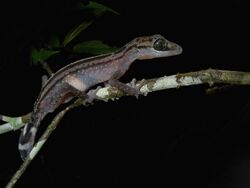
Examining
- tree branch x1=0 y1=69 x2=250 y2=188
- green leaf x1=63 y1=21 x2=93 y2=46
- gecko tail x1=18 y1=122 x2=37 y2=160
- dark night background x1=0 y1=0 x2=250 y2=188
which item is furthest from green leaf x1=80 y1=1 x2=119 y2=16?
gecko tail x1=18 y1=122 x2=37 y2=160

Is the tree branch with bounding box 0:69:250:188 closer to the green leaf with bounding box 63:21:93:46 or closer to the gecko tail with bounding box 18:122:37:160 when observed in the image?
the gecko tail with bounding box 18:122:37:160

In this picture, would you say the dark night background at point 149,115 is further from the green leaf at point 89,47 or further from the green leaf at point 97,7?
the green leaf at point 89,47

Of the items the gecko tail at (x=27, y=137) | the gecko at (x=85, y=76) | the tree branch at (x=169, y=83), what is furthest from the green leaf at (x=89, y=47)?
the gecko tail at (x=27, y=137)

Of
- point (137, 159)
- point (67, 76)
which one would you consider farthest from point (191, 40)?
point (67, 76)

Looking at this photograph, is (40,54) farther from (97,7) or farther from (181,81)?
(181,81)

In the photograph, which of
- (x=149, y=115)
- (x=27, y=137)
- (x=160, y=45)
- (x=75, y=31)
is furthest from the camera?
(x=149, y=115)

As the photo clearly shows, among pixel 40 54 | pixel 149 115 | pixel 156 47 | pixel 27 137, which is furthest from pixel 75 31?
pixel 149 115
